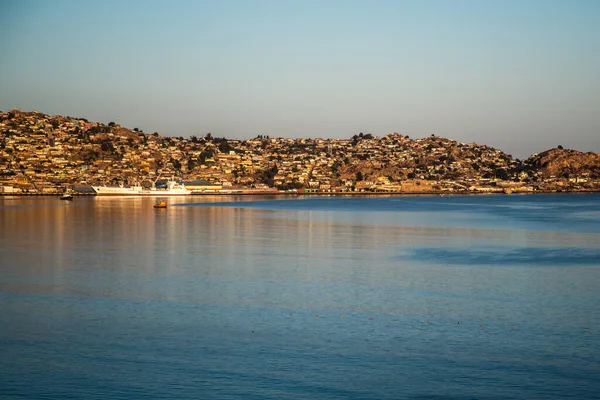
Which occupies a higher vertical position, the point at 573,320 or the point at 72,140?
the point at 72,140

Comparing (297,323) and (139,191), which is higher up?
(139,191)

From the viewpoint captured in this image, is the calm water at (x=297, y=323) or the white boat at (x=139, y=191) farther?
the white boat at (x=139, y=191)

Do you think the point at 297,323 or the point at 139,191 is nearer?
the point at 297,323

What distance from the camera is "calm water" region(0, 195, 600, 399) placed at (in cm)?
1056

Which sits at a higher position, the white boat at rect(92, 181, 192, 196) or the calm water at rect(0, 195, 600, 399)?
the white boat at rect(92, 181, 192, 196)

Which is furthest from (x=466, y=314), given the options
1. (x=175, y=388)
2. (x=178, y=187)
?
(x=178, y=187)

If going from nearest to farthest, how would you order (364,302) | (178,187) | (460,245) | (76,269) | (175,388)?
(175,388), (364,302), (76,269), (460,245), (178,187)

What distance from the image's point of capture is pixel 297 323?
1431 centimetres

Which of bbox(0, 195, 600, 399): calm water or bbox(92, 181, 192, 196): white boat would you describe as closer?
bbox(0, 195, 600, 399): calm water

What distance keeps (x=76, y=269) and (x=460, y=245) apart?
16.2 metres

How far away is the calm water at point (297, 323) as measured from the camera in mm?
10562

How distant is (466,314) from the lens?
15359 mm

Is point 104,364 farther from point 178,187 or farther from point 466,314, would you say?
point 178,187

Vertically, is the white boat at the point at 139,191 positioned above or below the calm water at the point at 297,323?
above
